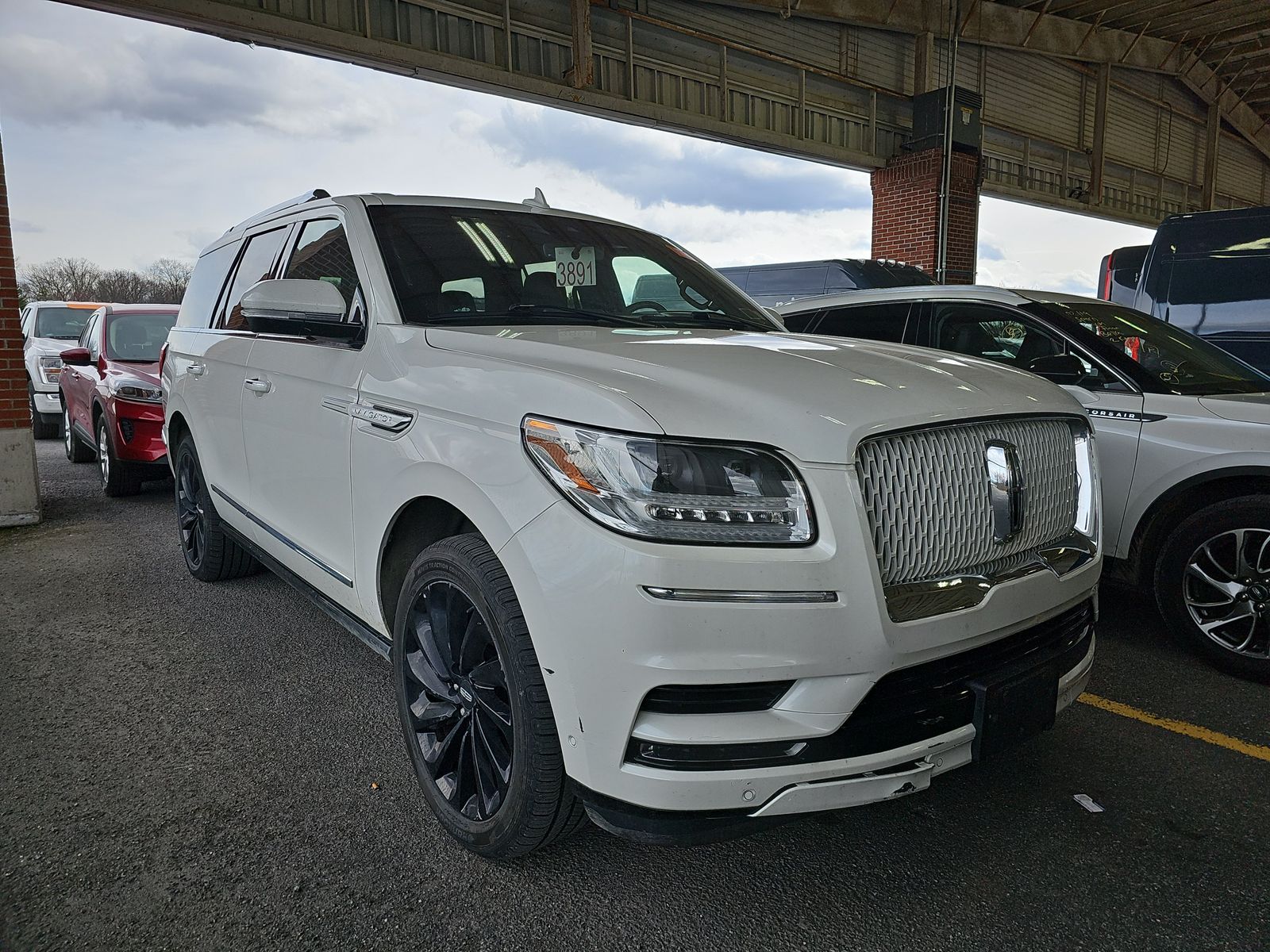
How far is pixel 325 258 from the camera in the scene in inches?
128

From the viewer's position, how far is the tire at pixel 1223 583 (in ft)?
11.9

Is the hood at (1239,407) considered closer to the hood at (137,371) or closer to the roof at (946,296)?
the roof at (946,296)

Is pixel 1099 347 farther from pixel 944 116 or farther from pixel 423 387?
pixel 944 116

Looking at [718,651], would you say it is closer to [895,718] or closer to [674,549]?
[674,549]

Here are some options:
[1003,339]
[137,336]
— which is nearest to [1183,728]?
[1003,339]

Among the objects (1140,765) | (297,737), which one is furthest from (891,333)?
(297,737)

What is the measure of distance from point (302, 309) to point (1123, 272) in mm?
7872

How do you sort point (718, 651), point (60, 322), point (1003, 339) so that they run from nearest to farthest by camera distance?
→ point (718, 651) → point (1003, 339) → point (60, 322)

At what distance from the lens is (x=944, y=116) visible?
14586mm

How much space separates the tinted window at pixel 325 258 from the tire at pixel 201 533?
5.11 feet

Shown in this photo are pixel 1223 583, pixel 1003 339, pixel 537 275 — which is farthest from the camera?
pixel 1003 339

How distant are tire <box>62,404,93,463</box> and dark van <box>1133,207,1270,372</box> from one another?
1022 cm

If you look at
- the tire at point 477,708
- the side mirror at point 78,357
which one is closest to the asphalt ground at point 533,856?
the tire at point 477,708

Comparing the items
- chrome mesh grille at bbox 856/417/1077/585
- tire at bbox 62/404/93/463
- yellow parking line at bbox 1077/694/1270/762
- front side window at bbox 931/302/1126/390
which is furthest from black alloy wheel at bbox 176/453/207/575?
tire at bbox 62/404/93/463
